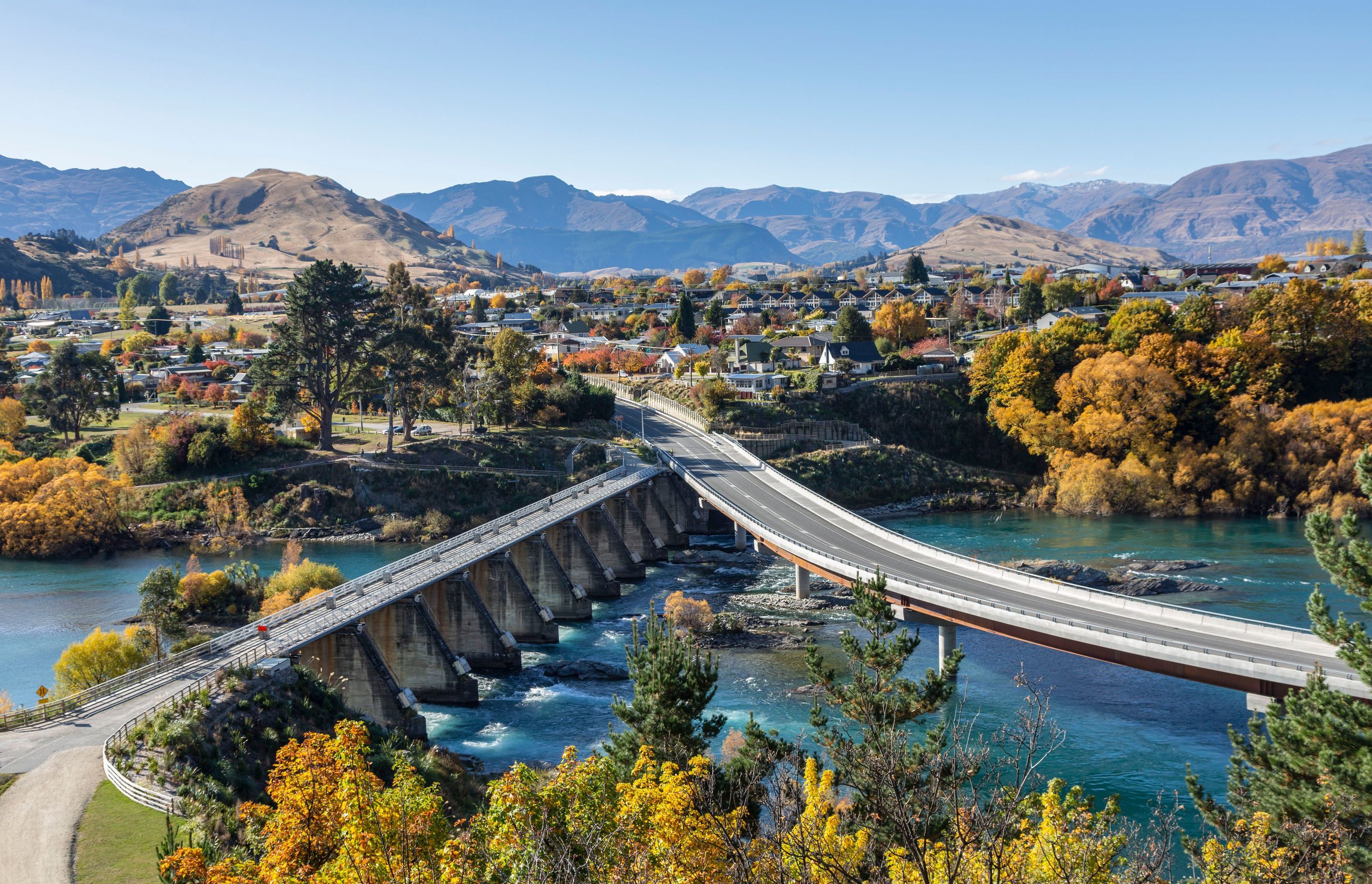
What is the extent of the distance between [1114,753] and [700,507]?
43715mm

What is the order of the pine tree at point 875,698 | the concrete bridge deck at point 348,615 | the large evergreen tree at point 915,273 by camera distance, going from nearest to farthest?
the pine tree at point 875,698
the concrete bridge deck at point 348,615
the large evergreen tree at point 915,273

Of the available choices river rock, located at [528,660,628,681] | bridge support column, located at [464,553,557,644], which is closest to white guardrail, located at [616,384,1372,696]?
river rock, located at [528,660,628,681]

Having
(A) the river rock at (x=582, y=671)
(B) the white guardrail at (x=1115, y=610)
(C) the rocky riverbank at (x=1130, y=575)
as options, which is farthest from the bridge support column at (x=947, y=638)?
(A) the river rock at (x=582, y=671)

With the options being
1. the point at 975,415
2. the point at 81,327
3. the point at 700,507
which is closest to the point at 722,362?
the point at 975,415

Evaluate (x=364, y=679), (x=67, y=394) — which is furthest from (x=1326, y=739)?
(x=67, y=394)

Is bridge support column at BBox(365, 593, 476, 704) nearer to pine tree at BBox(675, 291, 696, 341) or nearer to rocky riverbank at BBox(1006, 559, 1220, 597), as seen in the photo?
rocky riverbank at BBox(1006, 559, 1220, 597)

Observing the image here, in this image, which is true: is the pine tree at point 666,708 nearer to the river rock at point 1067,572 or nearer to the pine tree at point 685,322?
the river rock at point 1067,572

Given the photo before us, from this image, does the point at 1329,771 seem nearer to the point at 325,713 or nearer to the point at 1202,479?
the point at 325,713

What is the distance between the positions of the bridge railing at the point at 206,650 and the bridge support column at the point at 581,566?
5806 mm

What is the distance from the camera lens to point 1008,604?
38344 mm

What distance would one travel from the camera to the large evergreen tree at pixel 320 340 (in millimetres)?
75812

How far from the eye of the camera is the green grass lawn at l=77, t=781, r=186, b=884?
19.9 m

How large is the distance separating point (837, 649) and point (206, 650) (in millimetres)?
26725

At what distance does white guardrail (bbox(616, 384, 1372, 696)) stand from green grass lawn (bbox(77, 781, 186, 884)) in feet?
92.2
